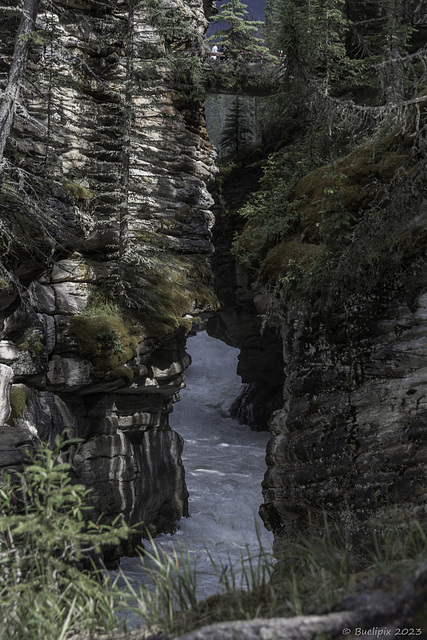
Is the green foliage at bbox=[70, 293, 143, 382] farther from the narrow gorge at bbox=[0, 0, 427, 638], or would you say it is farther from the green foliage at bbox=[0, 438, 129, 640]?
the green foliage at bbox=[0, 438, 129, 640]

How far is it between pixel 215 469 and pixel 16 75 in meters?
16.6

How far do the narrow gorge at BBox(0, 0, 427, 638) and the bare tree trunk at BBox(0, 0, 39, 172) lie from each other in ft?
0.47

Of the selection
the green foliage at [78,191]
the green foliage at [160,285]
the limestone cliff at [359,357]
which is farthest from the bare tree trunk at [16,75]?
the limestone cliff at [359,357]

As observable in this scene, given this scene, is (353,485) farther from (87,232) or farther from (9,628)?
(87,232)

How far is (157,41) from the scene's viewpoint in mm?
17781

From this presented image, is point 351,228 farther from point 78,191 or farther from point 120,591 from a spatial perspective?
point 78,191

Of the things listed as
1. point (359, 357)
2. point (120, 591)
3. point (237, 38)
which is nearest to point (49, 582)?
point (120, 591)

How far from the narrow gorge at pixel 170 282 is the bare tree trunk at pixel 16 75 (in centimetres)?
14

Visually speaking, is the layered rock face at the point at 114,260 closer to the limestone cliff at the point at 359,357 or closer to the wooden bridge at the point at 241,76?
the wooden bridge at the point at 241,76

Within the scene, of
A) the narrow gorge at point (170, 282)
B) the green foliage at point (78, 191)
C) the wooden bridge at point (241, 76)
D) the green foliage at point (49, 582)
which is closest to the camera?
the green foliage at point (49, 582)

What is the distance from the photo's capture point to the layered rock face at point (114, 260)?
13.3m

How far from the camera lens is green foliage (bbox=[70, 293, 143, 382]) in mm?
13625

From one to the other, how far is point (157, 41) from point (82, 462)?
557 inches

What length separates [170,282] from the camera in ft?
53.4
